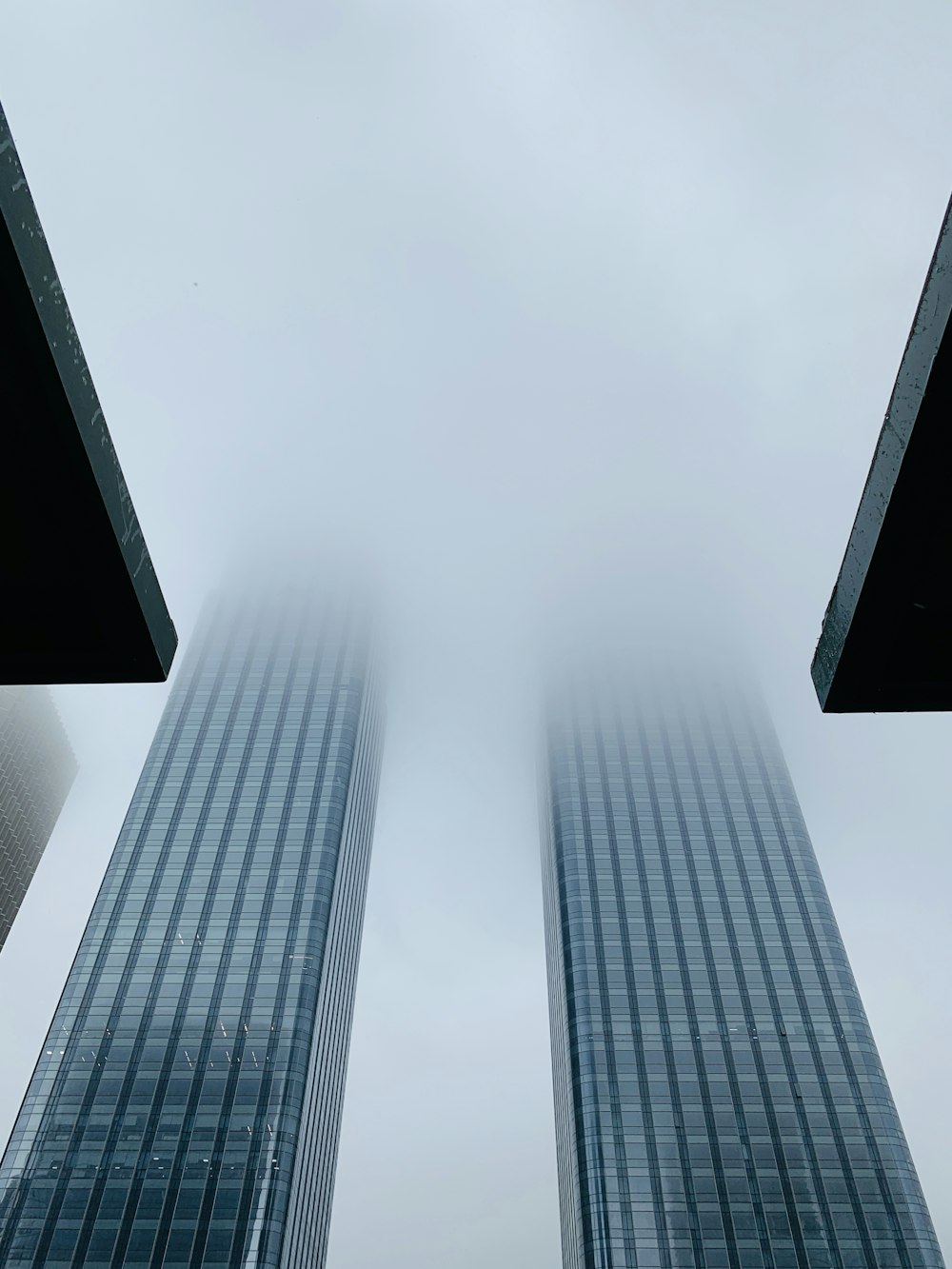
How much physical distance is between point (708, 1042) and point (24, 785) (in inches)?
5311

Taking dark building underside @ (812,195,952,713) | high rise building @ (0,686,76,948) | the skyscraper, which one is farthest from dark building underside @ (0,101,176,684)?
high rise building @ (0,686,76,948)

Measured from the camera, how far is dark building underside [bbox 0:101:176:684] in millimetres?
6234

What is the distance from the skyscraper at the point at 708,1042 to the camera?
8844 centimetres

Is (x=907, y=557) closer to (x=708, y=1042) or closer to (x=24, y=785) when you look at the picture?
(x=708, y=1042)

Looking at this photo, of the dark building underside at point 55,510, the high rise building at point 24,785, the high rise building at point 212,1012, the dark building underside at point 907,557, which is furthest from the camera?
the high rise building at point 24,785

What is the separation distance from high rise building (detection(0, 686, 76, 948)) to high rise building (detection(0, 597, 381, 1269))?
158 feet

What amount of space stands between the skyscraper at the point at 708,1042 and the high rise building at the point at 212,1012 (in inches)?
1168

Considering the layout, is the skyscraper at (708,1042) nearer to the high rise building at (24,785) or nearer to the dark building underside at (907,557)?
the high rise building at (24,785)

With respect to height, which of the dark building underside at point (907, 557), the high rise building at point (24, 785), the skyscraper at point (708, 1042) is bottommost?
the dark building underside at point (907, 557)

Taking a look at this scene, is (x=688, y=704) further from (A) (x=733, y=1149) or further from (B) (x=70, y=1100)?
(B) (x=70, y=1100)

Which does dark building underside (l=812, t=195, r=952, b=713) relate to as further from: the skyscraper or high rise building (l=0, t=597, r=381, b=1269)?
the skyscraper

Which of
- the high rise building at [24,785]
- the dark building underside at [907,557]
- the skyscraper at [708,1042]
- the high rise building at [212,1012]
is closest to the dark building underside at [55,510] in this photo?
the dark building underside at [907,557]

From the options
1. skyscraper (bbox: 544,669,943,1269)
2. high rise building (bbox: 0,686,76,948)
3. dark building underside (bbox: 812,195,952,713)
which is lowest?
dark building underside (bbox: 812,195,952,713)

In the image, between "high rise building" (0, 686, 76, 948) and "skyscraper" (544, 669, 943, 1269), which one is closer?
"skyscraper" (544, 669, 943, 1269)
